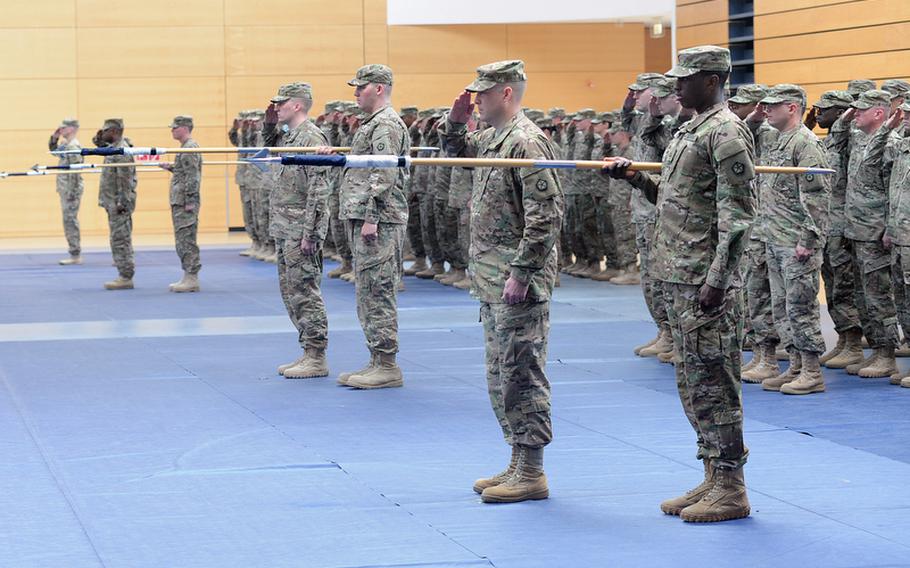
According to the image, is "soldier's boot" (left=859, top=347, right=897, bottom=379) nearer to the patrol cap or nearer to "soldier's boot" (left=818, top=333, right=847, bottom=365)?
"soldier's boot" (left=818, top=333, right=847, bottom=365)

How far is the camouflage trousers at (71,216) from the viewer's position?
63.4 ft

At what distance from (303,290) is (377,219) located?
954 mm

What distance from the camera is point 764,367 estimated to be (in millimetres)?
9492

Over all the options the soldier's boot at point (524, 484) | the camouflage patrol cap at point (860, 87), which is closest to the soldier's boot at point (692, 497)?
the soldier's boot at point (524, 484)

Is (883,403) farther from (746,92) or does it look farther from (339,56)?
(339,56)

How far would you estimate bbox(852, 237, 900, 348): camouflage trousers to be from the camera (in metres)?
9.59

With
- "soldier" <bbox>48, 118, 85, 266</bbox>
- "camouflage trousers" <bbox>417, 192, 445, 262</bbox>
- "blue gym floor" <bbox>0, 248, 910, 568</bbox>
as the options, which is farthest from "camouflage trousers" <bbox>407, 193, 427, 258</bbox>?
"blue gym floor" <bbox>0, 248, 910, 568</bbox>

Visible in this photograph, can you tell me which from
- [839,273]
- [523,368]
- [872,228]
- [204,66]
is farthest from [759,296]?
[204,66]

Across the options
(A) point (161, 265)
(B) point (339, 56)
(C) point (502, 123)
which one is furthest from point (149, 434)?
(B) point (339, 56)

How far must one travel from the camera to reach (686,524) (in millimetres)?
5801

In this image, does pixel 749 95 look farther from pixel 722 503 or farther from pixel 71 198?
pixel 71 198

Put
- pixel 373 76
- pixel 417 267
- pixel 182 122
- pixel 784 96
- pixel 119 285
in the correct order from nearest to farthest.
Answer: pixel 784 96 → pixel 373 76 → pixel 182 122 → pixel 119 285 → pixel 417 267

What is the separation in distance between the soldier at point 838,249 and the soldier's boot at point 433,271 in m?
7.37

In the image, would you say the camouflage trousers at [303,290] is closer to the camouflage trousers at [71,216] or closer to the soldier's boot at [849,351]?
the soldier's boot at [849,351]
